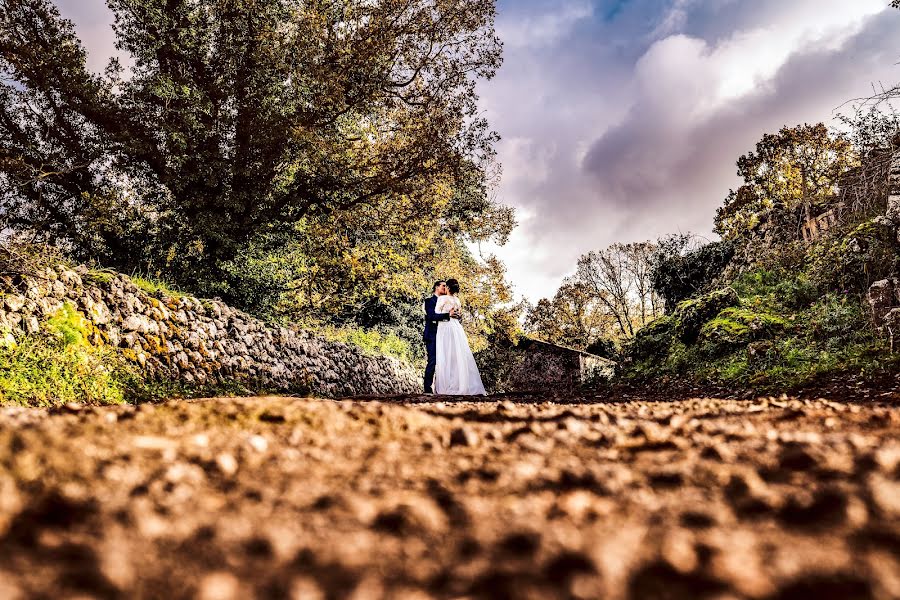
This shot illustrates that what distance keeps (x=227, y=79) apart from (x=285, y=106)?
1.56 metres

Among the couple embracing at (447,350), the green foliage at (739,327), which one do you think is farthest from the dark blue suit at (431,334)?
the green foliage at (739,327)

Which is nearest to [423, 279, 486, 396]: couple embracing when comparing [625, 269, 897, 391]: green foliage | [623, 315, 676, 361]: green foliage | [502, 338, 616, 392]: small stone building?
[625, 269, 897, 391]: green foliage

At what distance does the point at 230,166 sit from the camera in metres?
11.9

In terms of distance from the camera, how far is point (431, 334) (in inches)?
475

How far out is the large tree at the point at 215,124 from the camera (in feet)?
34.0

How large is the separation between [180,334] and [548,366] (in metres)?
14.2

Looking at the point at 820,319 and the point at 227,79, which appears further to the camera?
the point at 227,79

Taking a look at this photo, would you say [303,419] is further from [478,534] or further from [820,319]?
[820,319]

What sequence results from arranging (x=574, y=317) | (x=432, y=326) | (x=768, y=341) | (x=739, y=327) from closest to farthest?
(x=768, y=341) → (x=739, y=327) → (x=432, y=326) → (x=574, y=317)

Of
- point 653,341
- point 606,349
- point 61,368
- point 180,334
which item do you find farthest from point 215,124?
point 606,349

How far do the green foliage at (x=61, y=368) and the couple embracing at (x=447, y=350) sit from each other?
6.37 metres

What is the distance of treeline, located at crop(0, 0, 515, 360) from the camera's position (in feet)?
34.3

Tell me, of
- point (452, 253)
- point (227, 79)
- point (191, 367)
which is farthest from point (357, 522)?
point (452, 253)

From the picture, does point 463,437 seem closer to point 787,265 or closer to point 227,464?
point 227,464
